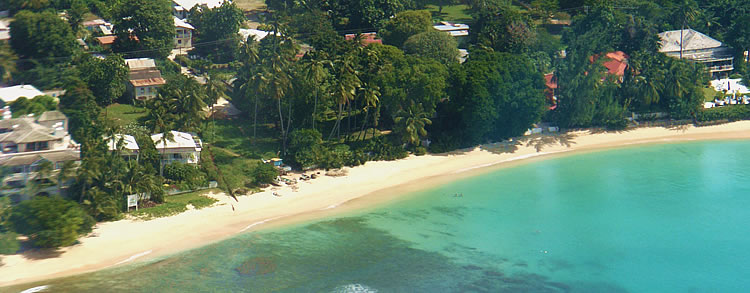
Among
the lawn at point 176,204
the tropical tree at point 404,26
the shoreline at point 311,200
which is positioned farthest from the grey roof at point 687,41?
the lawn at point 176,204

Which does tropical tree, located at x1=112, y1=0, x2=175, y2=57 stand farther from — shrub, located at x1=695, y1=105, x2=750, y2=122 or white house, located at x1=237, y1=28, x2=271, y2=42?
shrub, located at x1=695, y1=105, x2=750, y2=122

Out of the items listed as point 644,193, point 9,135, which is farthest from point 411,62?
point 9,135

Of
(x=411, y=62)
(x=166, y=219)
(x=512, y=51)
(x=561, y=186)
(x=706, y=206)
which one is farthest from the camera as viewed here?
(x=512, y=51)

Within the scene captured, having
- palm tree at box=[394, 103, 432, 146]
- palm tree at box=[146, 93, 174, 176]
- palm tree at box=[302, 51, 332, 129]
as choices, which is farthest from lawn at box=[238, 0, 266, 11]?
palm tree at box=[394, 103, 432, 146]

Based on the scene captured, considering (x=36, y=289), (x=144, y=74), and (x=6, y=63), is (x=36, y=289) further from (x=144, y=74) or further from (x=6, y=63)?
(x=144, y=74)

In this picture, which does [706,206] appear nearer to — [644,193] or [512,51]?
[644,193]

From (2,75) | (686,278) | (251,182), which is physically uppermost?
(2,75)

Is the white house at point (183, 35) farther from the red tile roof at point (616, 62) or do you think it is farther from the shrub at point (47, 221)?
the red tile roof at point (616, 62)
